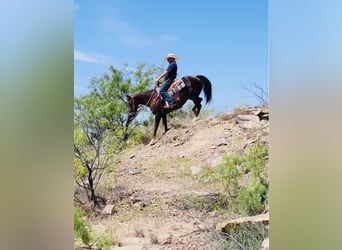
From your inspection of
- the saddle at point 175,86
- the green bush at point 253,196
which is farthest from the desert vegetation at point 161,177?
the saddle at point 175,86

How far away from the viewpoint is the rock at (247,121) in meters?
2.58

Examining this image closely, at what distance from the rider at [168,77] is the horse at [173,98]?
0.10 ft

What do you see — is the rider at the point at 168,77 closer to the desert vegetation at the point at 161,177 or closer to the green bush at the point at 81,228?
the desert vegetation at the point at 161,177

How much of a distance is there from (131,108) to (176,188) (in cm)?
67

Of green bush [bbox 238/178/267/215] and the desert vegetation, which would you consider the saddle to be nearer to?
the desert vegetation

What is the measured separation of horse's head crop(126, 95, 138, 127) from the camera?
2.62 metres

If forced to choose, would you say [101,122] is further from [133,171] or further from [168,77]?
[168,77]

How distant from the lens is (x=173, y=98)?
2648mm
